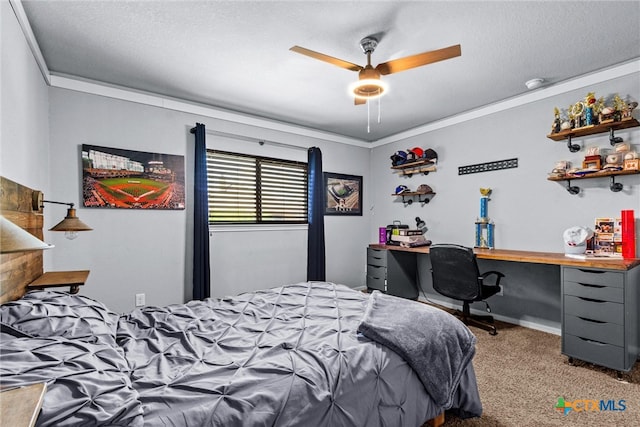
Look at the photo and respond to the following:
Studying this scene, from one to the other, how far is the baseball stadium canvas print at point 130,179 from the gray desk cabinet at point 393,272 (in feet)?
8.51

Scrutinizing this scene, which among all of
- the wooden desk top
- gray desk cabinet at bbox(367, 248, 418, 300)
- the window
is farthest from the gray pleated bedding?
gray desk cabinet at bbox(367, 248, 418, 300)

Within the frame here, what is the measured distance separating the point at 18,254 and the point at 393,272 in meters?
3.74

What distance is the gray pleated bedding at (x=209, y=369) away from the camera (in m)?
1.03

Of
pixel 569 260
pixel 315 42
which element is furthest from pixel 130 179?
pixel 569 260

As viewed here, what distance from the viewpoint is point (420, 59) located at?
2.10 metres

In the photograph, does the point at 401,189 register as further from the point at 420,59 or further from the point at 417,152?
the point at 420,59

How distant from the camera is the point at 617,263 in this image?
2.32 metres

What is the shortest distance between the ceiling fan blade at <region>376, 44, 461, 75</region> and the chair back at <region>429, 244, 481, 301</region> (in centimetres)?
183

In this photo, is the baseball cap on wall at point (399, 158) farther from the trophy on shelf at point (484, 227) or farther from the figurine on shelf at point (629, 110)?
the figurine on shelf at point (629, 110)

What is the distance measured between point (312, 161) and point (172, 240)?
2095mm

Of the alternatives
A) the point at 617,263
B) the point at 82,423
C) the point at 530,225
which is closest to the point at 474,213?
the point at 530,225

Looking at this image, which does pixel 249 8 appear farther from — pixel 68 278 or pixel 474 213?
pixel 474 213

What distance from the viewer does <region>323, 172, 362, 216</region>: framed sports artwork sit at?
15.5 feet

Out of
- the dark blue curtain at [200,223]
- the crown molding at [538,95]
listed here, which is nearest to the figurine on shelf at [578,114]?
the crown molding at [538,95]
